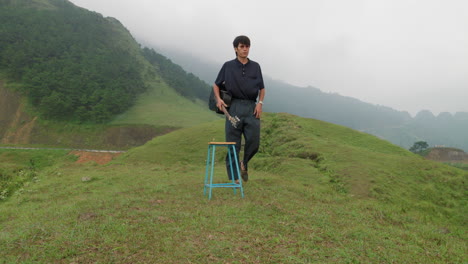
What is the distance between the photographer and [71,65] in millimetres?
80688

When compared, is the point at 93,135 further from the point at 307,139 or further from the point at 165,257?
the point at 165,257

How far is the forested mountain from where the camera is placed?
64.8m

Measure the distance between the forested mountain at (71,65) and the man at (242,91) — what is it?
2509 inches

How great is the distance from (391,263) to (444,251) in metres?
1.37

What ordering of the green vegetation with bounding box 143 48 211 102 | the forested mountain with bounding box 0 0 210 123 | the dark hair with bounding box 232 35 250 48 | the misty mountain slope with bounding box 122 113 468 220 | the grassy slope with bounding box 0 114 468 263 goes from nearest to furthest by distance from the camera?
1. the grassy slope with bounding box 0 114 468 263
2. the dark hair with bounding box 232 35 250 48
3. the misty mountain slope with bounding box 122 113 468 220
4. the forested mountain with bounding box 0 0 210 123
5. the green vegetation with bounding box 143 48 211 102

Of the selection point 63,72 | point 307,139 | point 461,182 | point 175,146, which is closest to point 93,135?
point 63,72

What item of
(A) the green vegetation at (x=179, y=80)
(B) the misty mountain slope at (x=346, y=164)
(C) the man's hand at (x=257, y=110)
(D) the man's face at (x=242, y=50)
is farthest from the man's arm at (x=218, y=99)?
(A) the green vegetation at (x=179, y=80)

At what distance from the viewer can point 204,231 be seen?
426 centimetres

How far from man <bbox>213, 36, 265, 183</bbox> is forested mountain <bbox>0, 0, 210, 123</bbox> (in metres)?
63.7

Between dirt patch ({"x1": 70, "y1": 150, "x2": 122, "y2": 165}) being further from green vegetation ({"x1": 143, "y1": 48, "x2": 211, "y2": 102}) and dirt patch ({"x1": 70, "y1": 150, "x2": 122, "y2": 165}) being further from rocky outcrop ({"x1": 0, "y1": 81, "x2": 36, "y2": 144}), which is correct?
green vegetation ({"x1": 143, "y1": 48, "x2": 211, "y2": 102})

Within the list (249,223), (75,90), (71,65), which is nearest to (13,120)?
(75,90)

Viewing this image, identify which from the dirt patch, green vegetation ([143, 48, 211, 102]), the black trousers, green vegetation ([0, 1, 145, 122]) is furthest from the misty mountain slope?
green vegetation ([143, 48, 211, 102])

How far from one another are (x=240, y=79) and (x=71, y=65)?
89.7 m

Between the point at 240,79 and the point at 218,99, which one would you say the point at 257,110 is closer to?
the point at 240,79
